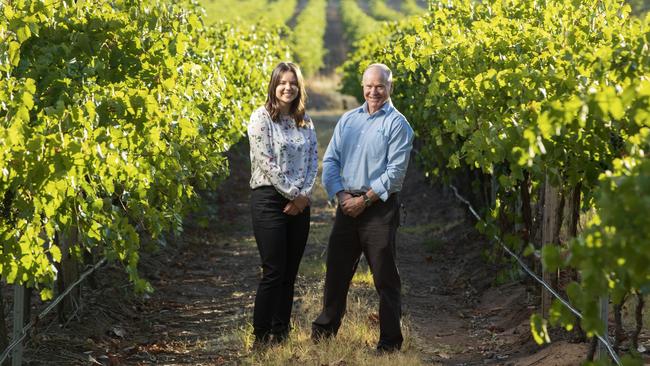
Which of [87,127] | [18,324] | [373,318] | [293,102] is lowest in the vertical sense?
[373,318]

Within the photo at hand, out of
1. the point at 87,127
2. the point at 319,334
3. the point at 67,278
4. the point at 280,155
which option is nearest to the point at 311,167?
the point at 280,155

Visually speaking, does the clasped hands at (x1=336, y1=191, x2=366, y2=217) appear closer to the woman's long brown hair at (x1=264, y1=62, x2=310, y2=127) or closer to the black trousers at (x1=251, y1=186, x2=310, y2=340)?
the black trousers at (x1=251, y1=186, x2=310, y2=340)

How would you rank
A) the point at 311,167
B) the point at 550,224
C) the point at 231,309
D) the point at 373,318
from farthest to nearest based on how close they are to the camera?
the point at 231,309 < the point at 373,318 < the point at 550,224 < the point at 311,167

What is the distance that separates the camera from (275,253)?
598cm

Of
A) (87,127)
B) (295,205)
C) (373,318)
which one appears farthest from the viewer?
(373,318)

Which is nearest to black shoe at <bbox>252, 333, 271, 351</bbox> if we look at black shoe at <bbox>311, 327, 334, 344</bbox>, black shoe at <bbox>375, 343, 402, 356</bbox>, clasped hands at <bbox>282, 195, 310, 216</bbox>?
black shoe at <bbox>311, 327, 334, 344</bbox>

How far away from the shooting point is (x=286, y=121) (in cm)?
608

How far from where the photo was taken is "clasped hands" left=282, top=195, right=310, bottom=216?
5.94 m

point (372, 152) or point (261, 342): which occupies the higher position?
point (372, 152)

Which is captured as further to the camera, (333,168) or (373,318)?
(373,318)

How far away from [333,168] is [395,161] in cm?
45

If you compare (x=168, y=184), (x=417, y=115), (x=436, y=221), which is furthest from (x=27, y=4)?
(x=436, y=221)

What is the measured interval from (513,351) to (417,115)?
3.52m

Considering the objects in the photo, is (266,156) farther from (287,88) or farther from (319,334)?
(319,334)
